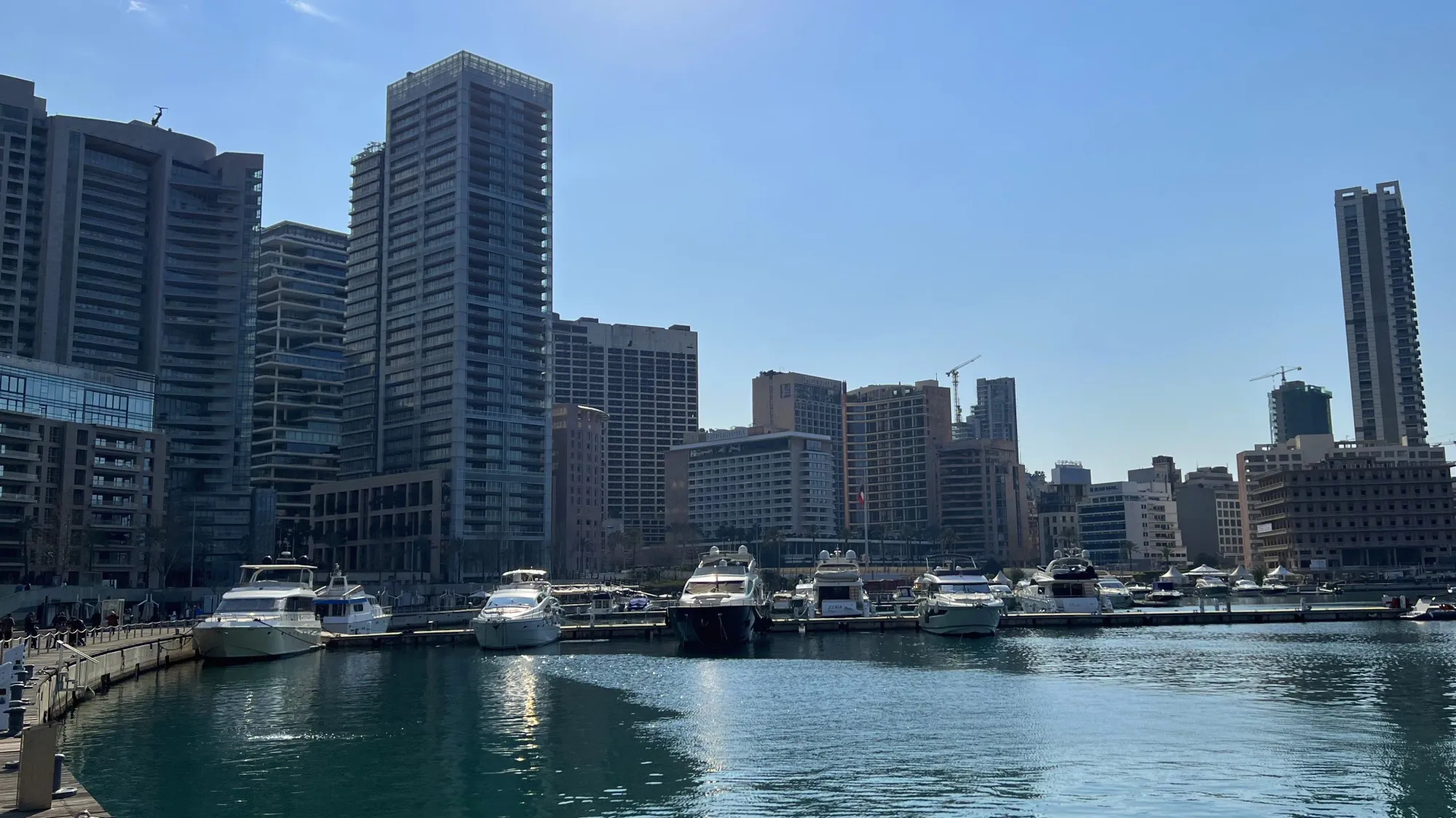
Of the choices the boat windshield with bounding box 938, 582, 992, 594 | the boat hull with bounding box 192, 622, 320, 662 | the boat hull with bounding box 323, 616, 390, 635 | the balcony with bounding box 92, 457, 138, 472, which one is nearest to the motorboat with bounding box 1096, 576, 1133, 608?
the boat windshield with bounding box 938, 582, 992, 594

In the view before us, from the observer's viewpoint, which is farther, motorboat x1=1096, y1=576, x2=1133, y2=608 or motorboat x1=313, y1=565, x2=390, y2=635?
motorboat x1=1096, y1=576, x2=1133, y2=608

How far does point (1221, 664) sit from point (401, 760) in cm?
4845

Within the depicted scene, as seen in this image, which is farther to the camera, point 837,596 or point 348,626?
point 837,596

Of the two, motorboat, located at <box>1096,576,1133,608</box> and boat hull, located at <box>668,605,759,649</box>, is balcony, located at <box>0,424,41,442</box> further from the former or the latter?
motorboat, located at <box>1096,576,1133,608</box>

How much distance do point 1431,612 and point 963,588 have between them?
164 feet

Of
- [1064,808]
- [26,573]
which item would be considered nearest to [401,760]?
[1064,808]

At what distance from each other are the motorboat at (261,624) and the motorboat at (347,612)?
10062 mm

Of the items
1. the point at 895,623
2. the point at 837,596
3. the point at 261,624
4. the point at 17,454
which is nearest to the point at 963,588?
the point at 895,623

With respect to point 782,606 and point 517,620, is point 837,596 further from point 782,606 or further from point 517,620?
point 517,620

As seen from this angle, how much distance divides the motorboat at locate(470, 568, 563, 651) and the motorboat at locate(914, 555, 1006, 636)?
30.9m

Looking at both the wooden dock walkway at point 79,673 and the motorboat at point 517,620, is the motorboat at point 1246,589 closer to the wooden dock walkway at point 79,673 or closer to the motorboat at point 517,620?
the motorboat at point 517,620

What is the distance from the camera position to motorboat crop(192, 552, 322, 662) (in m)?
71.1

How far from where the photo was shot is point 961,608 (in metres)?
88.9

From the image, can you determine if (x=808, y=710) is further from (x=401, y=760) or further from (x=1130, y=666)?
(x=1130, y=666)
